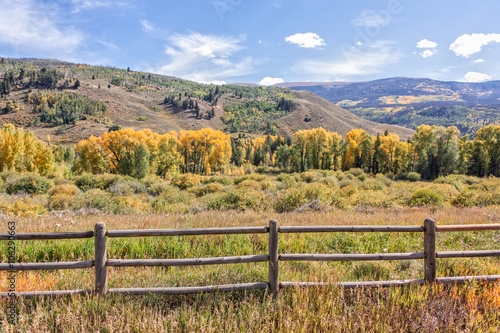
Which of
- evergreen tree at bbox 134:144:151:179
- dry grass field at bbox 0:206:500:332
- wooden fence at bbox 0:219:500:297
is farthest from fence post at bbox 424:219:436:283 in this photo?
evergreen tree at bbox 134:144:151:179

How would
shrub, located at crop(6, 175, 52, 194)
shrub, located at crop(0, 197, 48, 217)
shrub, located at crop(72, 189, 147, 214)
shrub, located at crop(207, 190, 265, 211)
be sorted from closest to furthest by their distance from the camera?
shrub, located at crop(0, 197, 48, 217)
shrub, located at crop(72, 189, 147, 214)
shrub, located at crop(207, 190, 265, 211)
shrub, located at crop(6, 175, 52, 194)

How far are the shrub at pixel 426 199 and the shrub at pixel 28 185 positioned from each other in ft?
87.0

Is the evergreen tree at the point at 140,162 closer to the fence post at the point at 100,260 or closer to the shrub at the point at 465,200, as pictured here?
the shrub at the point at 465,200

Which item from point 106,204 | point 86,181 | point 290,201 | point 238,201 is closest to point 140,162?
point 86,181

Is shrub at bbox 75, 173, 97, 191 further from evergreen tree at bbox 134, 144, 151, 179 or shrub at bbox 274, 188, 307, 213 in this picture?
shrub at bbox 274, 188, 307, 213

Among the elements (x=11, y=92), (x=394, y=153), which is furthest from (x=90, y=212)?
(x=11, y=92)

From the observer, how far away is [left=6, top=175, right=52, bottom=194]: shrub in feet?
66.5

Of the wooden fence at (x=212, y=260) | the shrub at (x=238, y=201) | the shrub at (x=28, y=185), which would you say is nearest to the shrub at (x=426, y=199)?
the shrub at (x=238, y=201)

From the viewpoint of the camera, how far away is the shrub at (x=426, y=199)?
14641mm

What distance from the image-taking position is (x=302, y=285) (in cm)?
411

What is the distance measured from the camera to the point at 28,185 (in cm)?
2084

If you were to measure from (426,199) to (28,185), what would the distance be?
28971 millimetres

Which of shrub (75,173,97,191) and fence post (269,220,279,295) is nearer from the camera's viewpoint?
fence post (269,220,279,295)

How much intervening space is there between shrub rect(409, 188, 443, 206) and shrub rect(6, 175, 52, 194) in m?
26.5
